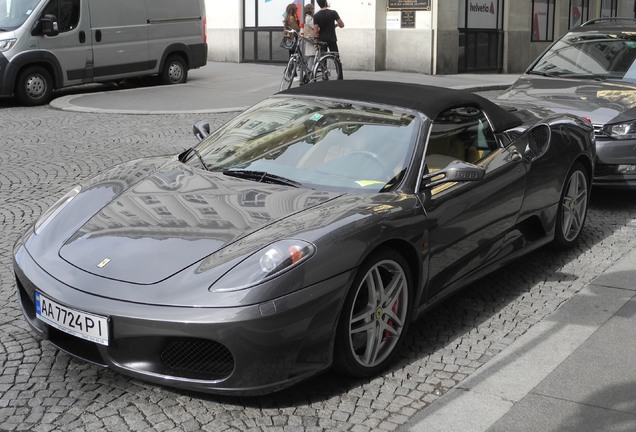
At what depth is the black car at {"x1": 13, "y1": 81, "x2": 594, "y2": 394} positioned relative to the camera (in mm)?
3920

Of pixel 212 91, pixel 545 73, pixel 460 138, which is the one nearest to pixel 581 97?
pixel 545 73

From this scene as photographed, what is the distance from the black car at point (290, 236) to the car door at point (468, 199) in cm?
1

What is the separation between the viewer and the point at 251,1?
25328mm

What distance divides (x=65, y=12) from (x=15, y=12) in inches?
32.0

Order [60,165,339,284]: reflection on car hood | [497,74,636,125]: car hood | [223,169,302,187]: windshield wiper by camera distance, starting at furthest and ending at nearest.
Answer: [497,74,636,125]: car hood, [223,169,302,187]: windshield wiper, [60,165,339,284]: reflection on car hood

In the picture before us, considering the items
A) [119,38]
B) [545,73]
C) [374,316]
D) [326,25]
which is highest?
[326,25]

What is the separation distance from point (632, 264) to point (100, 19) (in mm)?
11911

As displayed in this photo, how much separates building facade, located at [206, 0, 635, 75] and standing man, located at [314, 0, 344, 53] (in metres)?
4.58

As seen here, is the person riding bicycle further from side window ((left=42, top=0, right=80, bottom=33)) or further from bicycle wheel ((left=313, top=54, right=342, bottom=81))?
side window ((left=42, top=0, right=80, bottom=33))

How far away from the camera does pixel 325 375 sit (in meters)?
4.49

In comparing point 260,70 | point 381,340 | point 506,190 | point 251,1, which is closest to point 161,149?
point 506,190

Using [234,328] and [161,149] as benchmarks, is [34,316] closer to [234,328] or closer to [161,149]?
[234,328]

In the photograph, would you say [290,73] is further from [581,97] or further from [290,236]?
[290,236]

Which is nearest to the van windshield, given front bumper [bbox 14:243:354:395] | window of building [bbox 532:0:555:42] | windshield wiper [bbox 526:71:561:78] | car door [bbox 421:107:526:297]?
windshield wiper [bbox 526:71:561:78]
